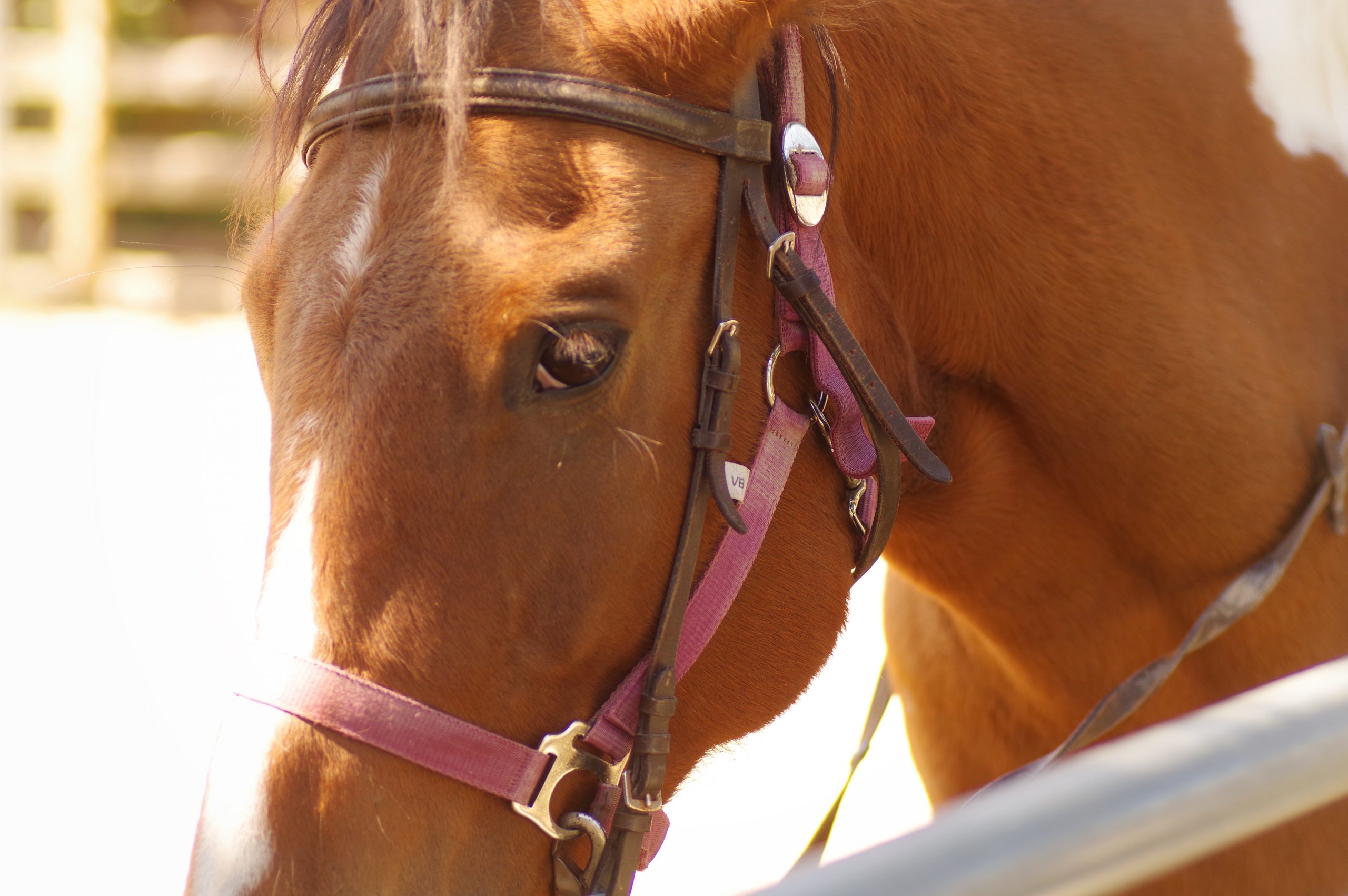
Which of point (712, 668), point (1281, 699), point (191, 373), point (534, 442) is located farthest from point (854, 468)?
point (191, 373)

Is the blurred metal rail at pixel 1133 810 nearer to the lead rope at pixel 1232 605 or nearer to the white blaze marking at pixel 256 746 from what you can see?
the white blaze marking at pixel 256 746

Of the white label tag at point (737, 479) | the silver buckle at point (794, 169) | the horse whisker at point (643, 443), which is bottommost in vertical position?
the white label tag at point (737, 479)

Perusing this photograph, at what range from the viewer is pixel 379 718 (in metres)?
1.09

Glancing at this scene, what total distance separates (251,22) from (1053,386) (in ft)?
3.94

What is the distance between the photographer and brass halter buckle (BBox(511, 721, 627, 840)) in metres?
1.18

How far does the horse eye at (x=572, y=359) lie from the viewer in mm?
1153

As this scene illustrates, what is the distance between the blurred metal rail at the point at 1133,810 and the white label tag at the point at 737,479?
0.67 m

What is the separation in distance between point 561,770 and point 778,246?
62cm

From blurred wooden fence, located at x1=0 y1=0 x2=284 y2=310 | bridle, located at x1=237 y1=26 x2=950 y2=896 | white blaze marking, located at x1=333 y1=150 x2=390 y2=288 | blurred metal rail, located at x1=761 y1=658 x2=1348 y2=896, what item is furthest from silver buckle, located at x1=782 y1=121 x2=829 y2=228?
blurred wooden fence, located at x1=0 y1=0 x2=284 y2=310

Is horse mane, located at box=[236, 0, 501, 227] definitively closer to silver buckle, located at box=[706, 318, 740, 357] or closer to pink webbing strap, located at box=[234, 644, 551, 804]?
silver buckle, located at box=[706, 318, 740, 357]

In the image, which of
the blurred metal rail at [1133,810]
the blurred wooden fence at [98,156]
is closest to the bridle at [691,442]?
the blurred metal rail at [1133,810]

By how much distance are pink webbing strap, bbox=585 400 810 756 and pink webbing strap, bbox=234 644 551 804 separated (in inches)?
5.9

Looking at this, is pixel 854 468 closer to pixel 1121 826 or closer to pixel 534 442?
pixel 534 442

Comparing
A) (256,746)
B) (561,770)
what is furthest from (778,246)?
(256,746)
